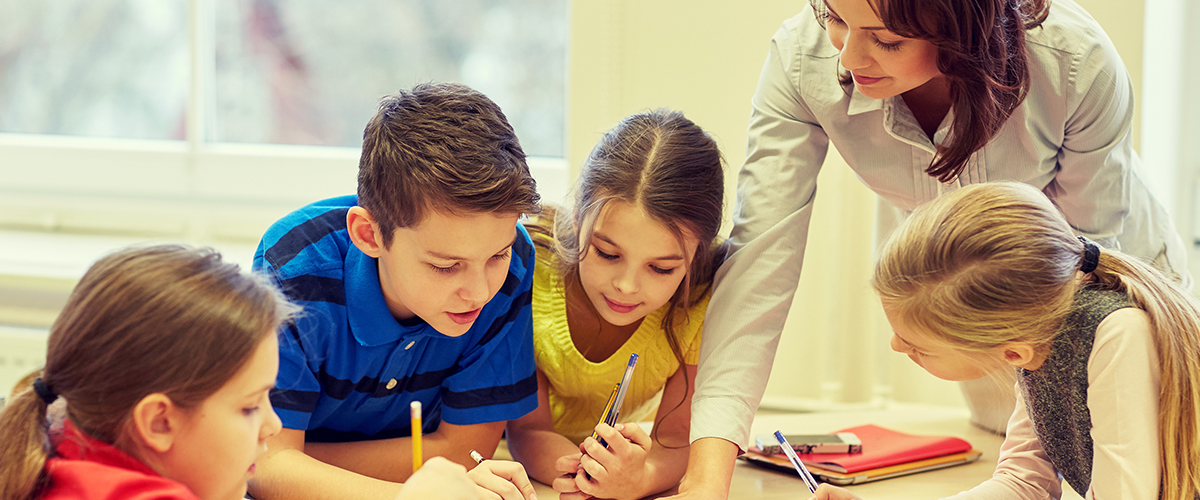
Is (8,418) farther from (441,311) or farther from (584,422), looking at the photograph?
(584,422)

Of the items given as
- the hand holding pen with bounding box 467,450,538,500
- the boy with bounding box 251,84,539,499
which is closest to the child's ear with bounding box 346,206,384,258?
the boy with bounding box 251,84,539,499

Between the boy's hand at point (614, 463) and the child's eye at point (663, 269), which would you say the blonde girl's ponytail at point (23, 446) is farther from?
the child's eye at point (663, 269)

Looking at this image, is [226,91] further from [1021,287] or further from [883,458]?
[1021,287]

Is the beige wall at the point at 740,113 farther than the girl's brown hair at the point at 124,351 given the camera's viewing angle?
Yes

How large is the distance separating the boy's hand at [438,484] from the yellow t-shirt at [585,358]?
0.48 meters

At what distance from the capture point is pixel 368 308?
1077 millimetres

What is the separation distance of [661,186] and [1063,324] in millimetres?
469

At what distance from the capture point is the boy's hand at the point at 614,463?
3.54 feet

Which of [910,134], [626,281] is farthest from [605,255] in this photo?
[910,134]

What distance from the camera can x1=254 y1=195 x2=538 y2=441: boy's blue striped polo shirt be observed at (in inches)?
41.6

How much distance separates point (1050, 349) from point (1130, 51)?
3.25 ft

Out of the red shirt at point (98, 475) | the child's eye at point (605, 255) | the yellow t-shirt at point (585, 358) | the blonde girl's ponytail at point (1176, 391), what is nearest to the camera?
the red shirt at point (98, 475)

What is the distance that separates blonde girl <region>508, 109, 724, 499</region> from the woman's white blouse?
0.26 feet

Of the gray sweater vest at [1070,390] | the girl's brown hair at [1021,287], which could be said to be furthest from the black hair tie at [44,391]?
the gray sweater vest at [1070,390]
